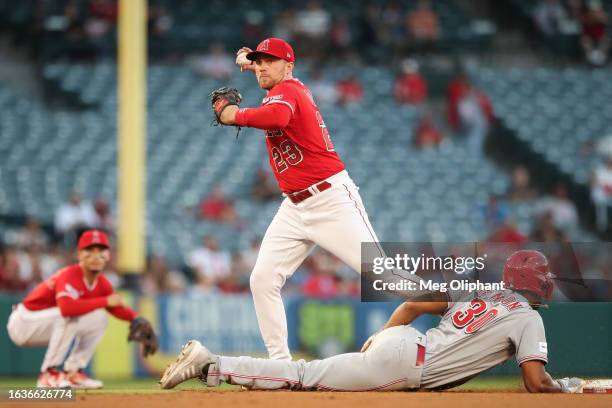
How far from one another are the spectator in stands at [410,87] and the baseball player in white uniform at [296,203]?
1073 cm

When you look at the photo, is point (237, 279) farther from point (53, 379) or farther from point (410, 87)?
point (410, 87)

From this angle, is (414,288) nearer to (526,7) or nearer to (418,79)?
(418,79)

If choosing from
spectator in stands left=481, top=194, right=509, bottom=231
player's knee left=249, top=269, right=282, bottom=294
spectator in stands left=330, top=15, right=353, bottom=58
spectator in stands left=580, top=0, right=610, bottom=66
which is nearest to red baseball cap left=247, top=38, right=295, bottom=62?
player's knee left=249, top=269, right=282, bottom=294

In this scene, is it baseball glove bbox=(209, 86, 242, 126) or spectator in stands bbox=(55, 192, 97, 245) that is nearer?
baseball glove bbox=(209, 86, 242, 126)

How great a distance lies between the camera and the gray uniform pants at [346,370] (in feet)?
18.9

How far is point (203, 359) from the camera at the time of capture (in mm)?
5707

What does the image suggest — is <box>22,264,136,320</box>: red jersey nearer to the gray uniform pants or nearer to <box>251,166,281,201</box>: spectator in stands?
the gray uniform pants

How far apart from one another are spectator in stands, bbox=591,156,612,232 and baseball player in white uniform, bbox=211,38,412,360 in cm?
919

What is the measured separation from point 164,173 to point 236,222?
5.61ft

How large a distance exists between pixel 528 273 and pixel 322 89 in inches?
442

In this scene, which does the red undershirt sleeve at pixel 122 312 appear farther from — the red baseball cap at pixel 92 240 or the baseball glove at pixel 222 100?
the baseball glove at pixel 222 100

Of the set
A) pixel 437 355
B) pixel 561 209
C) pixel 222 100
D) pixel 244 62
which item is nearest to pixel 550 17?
pixel 561 209

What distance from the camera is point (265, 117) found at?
6.12 metres

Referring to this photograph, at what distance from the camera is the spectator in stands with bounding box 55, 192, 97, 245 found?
1336 centimetres
